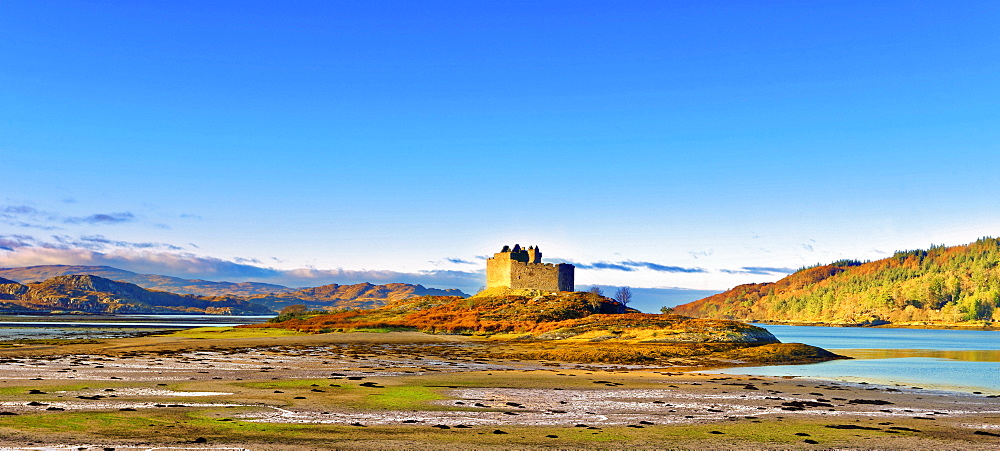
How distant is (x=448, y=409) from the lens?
2458 centimetres

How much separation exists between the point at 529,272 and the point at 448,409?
94011 mm

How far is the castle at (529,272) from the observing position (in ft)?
387

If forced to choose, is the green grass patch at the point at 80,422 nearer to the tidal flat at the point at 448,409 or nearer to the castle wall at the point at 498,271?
the tidal flat at the point at 448,409

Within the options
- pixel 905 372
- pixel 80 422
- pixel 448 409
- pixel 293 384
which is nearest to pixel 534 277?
pixel 905 372

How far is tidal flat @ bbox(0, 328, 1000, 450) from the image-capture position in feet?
60.4

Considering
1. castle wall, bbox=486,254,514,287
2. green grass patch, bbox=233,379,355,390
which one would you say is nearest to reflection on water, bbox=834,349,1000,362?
green grass patch, bbox=233,379,355,390

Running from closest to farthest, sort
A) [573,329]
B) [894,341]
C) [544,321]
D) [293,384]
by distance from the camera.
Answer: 1. [293,384]
2. [573,329]
3. [544,321]
4. [894,341]

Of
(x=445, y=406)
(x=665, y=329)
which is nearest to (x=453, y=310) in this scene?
(x=665, y=329)

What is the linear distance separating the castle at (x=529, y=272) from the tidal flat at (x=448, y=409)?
7363 cm

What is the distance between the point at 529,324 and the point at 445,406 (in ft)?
196

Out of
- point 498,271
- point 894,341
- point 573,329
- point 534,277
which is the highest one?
point 498,271

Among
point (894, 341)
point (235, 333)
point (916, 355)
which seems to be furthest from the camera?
point (894, 341)

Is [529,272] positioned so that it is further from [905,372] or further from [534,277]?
[905,372]

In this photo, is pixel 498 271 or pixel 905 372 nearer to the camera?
pixel 905 372
